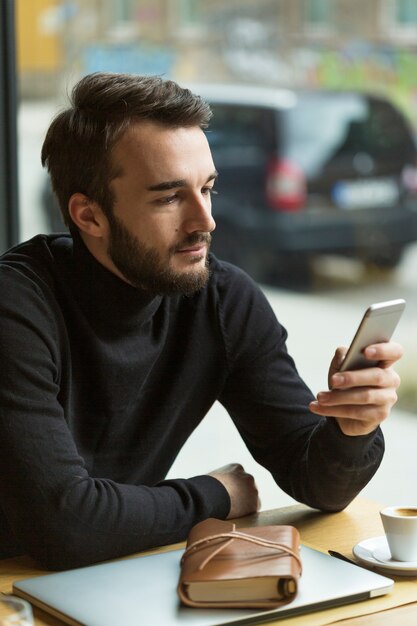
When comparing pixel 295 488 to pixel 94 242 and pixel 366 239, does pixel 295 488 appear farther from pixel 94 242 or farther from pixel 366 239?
pixel 366 239

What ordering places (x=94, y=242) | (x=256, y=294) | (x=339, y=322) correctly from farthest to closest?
(x=339, y=322), (x=256, y=294), (x=94, y=242)

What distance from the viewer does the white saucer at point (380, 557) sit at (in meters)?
1.35

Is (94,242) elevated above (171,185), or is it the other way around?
(171,185)

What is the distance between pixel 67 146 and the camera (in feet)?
5.72

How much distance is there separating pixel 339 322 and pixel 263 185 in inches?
16.8

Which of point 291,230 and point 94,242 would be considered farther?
point 291,230

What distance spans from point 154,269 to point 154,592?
0.56m

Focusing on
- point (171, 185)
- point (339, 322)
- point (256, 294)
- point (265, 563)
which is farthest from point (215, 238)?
point (265, 563)

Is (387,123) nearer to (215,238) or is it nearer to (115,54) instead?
(215,238)

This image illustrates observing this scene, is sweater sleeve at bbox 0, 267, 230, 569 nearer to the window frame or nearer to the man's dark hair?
the man's dark hair

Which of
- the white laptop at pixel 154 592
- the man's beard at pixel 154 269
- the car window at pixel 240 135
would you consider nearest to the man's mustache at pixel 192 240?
the man's beard at pixel 154 269

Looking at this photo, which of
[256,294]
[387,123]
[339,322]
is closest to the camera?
[256,294]

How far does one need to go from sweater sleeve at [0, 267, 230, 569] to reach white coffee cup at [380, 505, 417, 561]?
29 centimetres

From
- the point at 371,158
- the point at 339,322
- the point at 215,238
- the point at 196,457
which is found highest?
the point at 371,158
